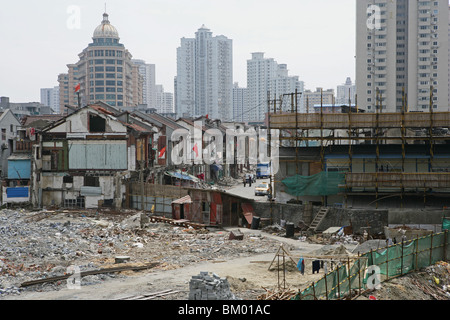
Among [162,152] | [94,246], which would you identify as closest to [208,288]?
[94,246]

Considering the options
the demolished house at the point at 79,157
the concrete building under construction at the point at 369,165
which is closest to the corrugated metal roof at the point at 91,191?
the demolished house at the point at 79,157

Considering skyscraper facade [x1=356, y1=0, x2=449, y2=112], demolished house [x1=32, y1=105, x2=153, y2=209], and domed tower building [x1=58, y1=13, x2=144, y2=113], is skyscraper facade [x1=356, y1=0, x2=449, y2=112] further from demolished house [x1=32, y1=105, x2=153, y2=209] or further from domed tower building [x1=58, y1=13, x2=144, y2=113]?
demolished house [x1=32, y1=105, x2=153, y2=209]

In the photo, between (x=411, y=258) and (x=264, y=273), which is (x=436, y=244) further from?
(x=264, y=273)

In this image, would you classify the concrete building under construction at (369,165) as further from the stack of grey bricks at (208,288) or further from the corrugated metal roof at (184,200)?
the stack of grey bricks at (208,288)

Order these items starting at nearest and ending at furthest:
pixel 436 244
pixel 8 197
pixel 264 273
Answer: pixel 264 273 → pixel 436 244 → pixel 8 197

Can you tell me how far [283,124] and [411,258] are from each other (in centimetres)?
1405

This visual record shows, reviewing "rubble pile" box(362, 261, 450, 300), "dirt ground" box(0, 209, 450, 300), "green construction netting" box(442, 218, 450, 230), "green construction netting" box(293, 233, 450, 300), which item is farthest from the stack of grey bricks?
"green construction netting" box(442, 218, 450, 230)

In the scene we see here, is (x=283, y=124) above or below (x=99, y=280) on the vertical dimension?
above

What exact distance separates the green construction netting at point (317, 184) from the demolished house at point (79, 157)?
12976mm

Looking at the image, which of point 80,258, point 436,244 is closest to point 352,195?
point 436,244

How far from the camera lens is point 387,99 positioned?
10856cm

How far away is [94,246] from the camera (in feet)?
89.4

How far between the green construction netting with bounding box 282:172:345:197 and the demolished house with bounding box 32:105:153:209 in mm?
12976
